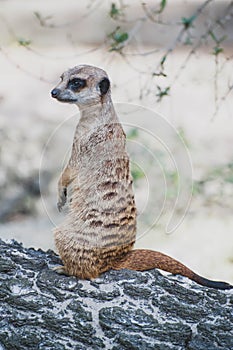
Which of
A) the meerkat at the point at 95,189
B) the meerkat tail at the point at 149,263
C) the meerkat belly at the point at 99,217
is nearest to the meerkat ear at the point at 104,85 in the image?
the meerkat at the point at 95,189

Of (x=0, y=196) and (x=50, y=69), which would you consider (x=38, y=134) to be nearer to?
(x=0, y=196)

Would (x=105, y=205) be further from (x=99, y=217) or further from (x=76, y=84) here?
(x=76, y=84)

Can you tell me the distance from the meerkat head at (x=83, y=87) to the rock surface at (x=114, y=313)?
0.37 metres

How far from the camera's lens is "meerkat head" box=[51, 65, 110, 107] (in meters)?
1.38

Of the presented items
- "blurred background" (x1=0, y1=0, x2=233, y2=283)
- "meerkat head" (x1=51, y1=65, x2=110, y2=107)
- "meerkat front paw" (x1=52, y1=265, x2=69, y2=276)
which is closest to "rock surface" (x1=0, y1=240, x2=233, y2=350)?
"meerkat front paw" (x1=52, y1=265, x2=69, y2=276)

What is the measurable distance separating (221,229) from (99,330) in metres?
1.59

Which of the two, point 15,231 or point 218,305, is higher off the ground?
point 15,231

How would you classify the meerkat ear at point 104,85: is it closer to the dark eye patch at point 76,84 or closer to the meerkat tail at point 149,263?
the dark eye patch at point 76,84

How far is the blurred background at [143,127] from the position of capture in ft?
5.67

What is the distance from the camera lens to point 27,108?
3.66m

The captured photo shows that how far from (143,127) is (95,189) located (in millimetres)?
228

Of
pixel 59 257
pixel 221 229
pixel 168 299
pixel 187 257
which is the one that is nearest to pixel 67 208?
pixel 59 257

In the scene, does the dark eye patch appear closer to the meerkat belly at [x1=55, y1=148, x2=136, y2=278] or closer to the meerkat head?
the meerkat head

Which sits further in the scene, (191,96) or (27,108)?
(191,96)
